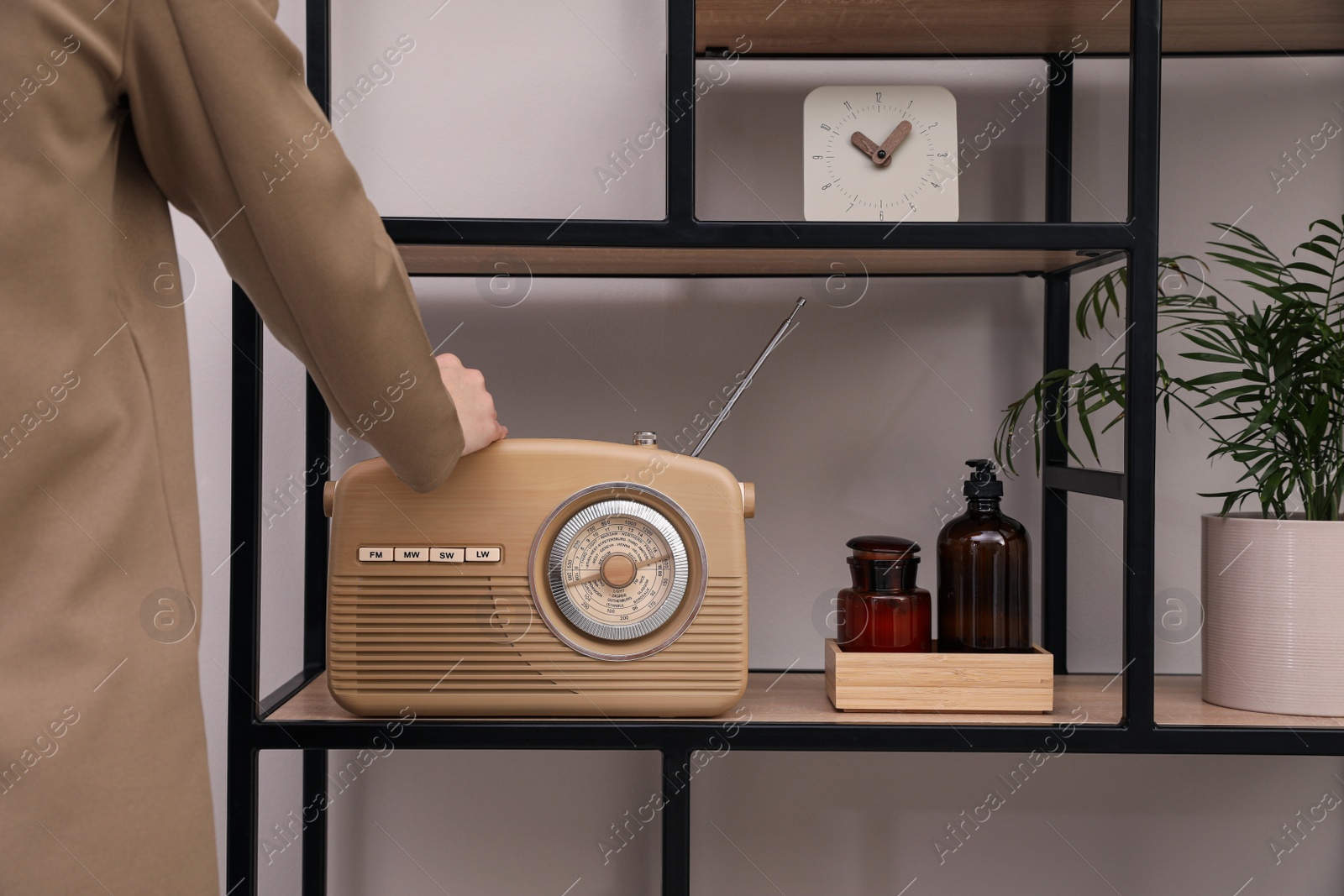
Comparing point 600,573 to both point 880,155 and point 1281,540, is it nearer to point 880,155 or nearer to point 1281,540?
point 880,155

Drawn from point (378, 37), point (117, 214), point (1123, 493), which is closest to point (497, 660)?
point (117, 214)

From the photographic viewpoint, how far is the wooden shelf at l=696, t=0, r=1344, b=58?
3.47 feet

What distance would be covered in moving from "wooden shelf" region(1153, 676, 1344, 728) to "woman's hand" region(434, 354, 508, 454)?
0.71 m

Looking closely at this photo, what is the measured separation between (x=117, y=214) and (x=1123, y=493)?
87 centimetres

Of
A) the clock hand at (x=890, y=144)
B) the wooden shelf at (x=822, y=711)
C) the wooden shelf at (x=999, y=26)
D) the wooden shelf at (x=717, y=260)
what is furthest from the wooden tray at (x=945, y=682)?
the wooden shelf at (x=999, y=26)

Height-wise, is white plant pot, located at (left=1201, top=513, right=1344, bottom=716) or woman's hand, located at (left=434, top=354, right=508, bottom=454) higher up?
woman's hand, located at (left=434, top=354, right=508, bottom=454)

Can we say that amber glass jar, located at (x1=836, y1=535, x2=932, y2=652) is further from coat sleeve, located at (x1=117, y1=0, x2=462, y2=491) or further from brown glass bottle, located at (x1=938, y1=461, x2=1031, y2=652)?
coat sleeve, located at (x1=117, y1=0, x2=462, y2=491)

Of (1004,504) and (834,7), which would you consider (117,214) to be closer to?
(834,7)

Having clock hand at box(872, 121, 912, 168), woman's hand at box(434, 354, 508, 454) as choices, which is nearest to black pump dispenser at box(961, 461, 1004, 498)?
clock hand at box(872, 121, 912, 168)

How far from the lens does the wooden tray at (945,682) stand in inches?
36.4

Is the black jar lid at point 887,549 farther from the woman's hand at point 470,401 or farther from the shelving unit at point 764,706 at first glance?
the woman's hand at point 470,401

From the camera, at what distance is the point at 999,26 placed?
112 centimetres

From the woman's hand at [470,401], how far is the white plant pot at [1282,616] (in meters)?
0.77

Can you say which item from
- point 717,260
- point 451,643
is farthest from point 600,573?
point 717,260
